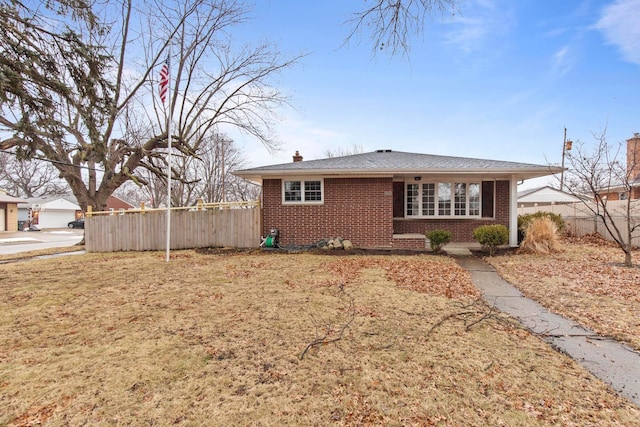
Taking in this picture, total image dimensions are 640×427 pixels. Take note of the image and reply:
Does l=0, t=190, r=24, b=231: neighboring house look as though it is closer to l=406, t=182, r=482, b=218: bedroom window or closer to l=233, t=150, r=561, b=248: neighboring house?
l=233, t=150, r=561, b=248: neighboring house

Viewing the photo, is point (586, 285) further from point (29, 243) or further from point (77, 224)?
point (77, 224)

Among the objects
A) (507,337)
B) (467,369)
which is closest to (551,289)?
(507,337)

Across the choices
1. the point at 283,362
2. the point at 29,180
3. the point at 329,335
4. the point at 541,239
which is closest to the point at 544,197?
the point at 541,239

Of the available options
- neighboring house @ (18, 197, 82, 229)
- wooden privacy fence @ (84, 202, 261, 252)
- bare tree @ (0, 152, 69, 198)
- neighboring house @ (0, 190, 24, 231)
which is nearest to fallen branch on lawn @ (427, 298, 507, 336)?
wooden privacy fence @ (84, 202, 261, 252)

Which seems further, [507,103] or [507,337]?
[507,103]

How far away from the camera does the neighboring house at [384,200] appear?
1112 centimetres

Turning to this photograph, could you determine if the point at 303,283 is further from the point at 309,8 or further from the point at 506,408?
the point at 309,8

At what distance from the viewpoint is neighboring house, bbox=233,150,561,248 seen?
11.1 meters

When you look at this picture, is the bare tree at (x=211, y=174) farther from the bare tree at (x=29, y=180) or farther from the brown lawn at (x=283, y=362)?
the brown lawn at (x=283, y=362)

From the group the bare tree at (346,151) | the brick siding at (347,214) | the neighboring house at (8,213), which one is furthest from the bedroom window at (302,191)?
the neighboring house at (8,213)

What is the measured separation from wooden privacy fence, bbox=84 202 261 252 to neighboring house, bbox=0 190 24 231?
1096 inches

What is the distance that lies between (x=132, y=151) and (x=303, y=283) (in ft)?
49.7

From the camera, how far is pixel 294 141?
73.4 feet

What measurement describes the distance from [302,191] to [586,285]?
8.09 m
